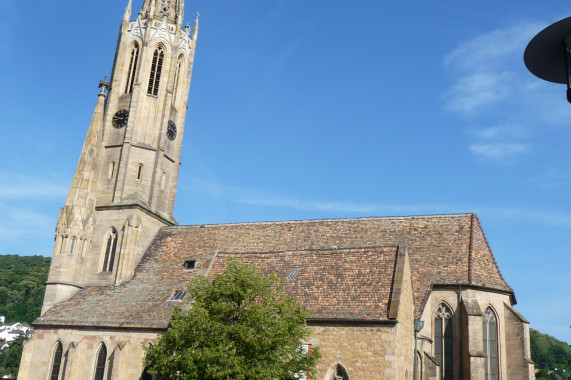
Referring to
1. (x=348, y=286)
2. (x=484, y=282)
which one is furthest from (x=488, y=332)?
(x=348, y=286)

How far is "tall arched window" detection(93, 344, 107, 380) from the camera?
103ft

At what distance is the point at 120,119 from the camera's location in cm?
4159

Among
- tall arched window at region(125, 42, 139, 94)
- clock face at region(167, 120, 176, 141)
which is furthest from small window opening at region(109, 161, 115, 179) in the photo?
tall arched window at region(125, 42, 139, 94)

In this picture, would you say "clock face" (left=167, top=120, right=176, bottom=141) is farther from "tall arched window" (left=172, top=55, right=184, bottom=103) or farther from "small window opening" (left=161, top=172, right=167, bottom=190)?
"small window opening" (left=161, top=172, right=167, bottom=190)

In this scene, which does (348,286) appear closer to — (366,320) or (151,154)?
(366,320)

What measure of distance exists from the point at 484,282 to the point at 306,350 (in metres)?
11.6

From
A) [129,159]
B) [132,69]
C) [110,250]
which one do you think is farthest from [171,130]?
[110,250]

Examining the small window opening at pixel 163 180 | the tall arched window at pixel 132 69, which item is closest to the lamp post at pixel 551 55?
the small window opening at pixel 163 180

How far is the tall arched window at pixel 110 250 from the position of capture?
122ft

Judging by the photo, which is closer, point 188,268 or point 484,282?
point 484,282

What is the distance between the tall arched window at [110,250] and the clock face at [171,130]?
26.9 ft

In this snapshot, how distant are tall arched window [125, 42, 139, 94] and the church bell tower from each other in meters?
0.07

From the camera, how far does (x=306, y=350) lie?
2472 centimetres

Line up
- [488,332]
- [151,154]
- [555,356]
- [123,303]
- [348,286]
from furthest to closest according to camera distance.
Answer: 1. [555,356]
2. [151,154]
3. [123,303]
4. [488,332]
5. [348,286]
